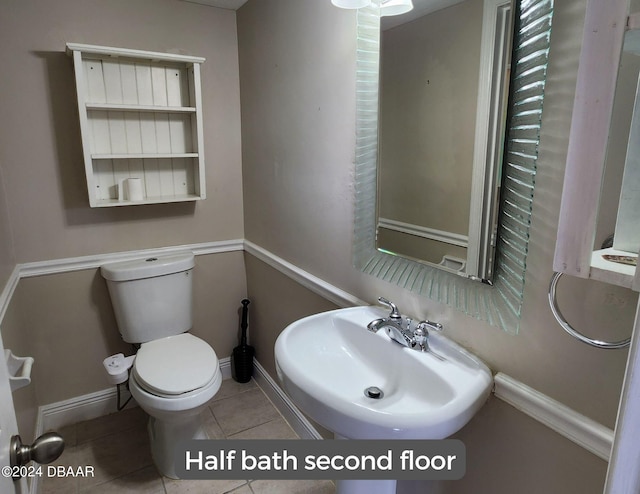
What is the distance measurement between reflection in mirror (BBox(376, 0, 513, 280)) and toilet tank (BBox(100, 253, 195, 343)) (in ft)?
3.94

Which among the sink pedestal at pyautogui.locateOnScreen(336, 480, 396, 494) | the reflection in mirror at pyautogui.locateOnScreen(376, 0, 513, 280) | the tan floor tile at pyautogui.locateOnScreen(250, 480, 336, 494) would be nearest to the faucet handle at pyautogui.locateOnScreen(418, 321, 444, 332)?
Result: the reflection in mirror at pyautogui.locateOnScreen(376, 0, 513, 280)

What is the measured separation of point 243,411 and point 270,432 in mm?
233

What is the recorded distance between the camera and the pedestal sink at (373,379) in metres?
0.89

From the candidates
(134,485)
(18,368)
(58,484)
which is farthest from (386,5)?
(58,484)

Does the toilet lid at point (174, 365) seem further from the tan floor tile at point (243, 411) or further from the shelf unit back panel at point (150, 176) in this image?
the shelf unit back panel at point (150, 176)

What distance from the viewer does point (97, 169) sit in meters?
2.00

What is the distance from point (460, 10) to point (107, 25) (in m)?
1.64

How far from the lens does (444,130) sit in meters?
1.12

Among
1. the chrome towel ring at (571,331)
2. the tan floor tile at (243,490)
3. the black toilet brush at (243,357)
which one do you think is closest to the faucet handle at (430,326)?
the chrome towel ring at (571,331)

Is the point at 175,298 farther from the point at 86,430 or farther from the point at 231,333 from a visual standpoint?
the point at 86,430

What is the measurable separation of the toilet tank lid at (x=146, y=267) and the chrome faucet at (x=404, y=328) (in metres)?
1.20

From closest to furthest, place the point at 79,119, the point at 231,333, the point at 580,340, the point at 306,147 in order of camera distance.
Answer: the point at 580,340
the point at 306,147
the point at 79,119
the point at 231,333

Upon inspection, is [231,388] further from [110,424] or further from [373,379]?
[373,379]

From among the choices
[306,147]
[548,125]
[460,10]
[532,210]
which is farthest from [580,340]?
[306,147]
